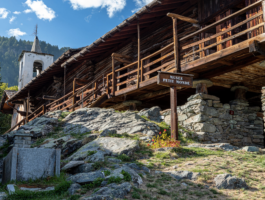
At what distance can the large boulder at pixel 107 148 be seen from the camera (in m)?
6.18

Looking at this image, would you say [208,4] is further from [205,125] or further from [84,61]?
[84,61]

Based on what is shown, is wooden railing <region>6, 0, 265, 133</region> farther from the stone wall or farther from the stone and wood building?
the stone wall

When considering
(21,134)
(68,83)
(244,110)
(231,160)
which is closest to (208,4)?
(244,110)

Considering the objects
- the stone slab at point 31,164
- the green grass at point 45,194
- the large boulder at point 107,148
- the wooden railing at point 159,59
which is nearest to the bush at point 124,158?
the large boulder at point 107,148

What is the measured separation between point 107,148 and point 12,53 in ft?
361

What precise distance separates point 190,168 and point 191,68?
3.91 m

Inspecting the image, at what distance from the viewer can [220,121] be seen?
877cm

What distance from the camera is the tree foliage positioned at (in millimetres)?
94250

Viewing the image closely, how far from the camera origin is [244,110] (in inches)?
369

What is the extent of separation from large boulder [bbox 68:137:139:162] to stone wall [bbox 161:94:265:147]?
8.31ft

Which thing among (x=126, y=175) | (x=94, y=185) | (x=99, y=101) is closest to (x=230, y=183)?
(x=126, y=175)

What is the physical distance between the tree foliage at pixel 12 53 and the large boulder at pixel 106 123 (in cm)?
9122

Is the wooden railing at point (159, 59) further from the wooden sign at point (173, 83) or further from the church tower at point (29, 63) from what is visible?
the church tower at point (29, 63)

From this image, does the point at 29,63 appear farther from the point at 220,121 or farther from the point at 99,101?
the point at 220,121
